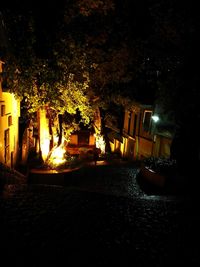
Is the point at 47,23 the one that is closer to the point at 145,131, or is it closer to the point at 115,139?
the point at 145,131

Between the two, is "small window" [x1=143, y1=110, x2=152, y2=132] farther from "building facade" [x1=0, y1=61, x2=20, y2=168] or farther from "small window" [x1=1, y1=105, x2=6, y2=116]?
"small window" [x1=1, y1=105, x2=6, y2=116]

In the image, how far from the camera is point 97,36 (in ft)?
51.2

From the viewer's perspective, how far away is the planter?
11580mm

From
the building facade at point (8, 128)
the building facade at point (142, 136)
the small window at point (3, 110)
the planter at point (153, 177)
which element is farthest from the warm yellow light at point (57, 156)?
the building facade at point (142, 136)

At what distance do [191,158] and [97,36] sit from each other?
360 inches

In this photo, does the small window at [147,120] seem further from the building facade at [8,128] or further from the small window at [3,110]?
the small window at [3,110]

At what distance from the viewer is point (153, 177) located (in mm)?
12305

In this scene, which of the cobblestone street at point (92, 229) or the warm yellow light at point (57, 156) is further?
the warm yellow light at point (57, 156)

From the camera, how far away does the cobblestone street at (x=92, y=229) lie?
237 centimetres

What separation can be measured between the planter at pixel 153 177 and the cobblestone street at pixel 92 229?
24.3 ft

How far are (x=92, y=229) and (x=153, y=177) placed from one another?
32.0 ft

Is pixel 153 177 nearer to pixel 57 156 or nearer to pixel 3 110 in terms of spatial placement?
pixel 57 156

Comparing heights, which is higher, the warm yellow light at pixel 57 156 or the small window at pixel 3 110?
the small window at pixel 3 110

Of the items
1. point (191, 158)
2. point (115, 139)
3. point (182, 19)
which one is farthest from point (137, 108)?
Result: point (182, 19)
